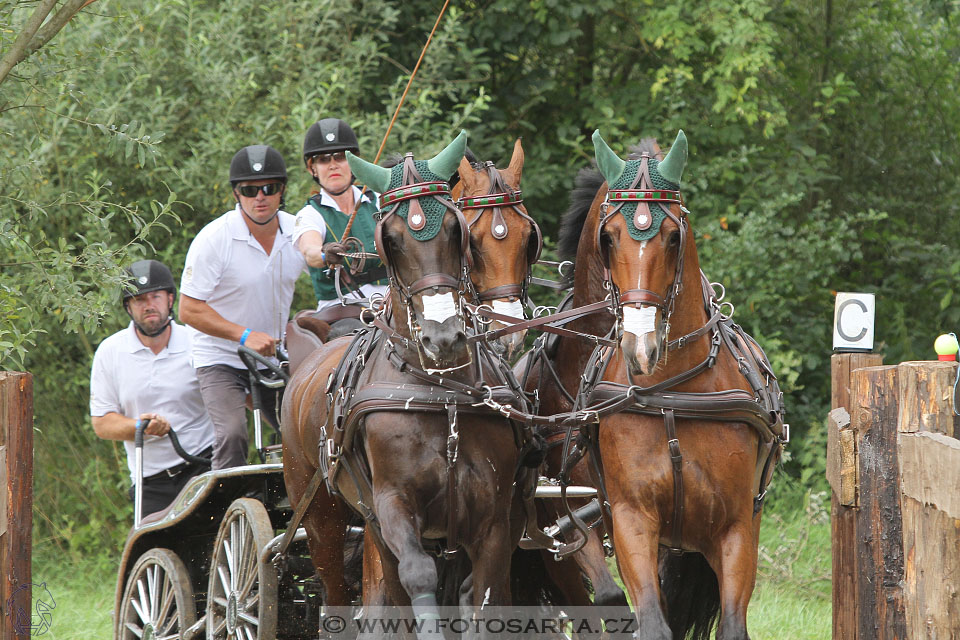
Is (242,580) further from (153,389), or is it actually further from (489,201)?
(489,201)

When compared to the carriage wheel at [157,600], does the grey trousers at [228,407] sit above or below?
above

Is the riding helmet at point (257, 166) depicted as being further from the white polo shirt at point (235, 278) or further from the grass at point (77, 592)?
the grass at point (77, 592)

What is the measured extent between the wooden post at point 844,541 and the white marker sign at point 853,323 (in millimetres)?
50

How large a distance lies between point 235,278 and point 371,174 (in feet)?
7.51

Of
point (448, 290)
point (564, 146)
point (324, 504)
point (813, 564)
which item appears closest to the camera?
point (448, 290)

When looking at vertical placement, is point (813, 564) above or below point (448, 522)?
below

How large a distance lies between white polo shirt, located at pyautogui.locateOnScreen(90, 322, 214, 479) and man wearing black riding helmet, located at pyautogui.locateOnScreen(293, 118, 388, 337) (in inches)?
49.1

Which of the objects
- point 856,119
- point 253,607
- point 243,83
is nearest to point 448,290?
point 253,607

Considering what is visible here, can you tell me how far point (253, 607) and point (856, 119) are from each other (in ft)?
25.4

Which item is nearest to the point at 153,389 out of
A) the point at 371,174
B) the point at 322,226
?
the point at 322,226

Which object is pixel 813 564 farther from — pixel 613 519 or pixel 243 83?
pixel 243 83

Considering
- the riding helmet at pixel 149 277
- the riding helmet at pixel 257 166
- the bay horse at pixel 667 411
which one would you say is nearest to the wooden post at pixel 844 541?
the bay horse at pixel 667 411

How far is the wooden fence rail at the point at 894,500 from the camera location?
337 centimetres

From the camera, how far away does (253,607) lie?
218 inches
